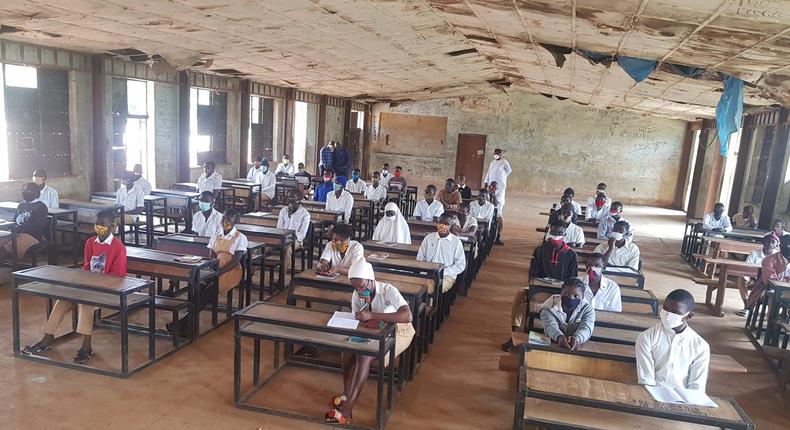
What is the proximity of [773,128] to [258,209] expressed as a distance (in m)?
12.0

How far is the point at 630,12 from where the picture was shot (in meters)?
5.31

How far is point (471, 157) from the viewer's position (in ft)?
79.4

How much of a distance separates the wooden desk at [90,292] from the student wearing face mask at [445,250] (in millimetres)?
3280

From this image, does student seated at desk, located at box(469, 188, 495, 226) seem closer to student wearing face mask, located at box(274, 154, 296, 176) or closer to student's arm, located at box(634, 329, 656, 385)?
student wearing face mask, located at box(274, 154, 296, 176)

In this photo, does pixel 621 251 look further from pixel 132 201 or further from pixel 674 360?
pixel 132 201

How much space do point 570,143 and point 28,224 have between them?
19694 mm

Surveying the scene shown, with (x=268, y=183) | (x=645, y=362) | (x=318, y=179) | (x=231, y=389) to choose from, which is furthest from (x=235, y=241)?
(x=318, y=179)

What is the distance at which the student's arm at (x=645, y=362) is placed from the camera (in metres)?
4.01

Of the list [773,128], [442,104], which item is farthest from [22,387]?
[442,104]

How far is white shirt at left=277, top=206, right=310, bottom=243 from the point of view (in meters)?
8.52

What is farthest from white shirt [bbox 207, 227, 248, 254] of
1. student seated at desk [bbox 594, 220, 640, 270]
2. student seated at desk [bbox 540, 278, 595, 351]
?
student seated at desk [bbox 594, 220, 640, 270]

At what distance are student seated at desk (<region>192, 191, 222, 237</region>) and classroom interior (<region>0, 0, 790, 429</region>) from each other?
48 cm

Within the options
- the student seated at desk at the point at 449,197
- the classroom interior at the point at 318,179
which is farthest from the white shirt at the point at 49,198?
the student seated at desk at the point at 449,197

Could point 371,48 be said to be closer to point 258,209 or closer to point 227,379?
point 258,209
